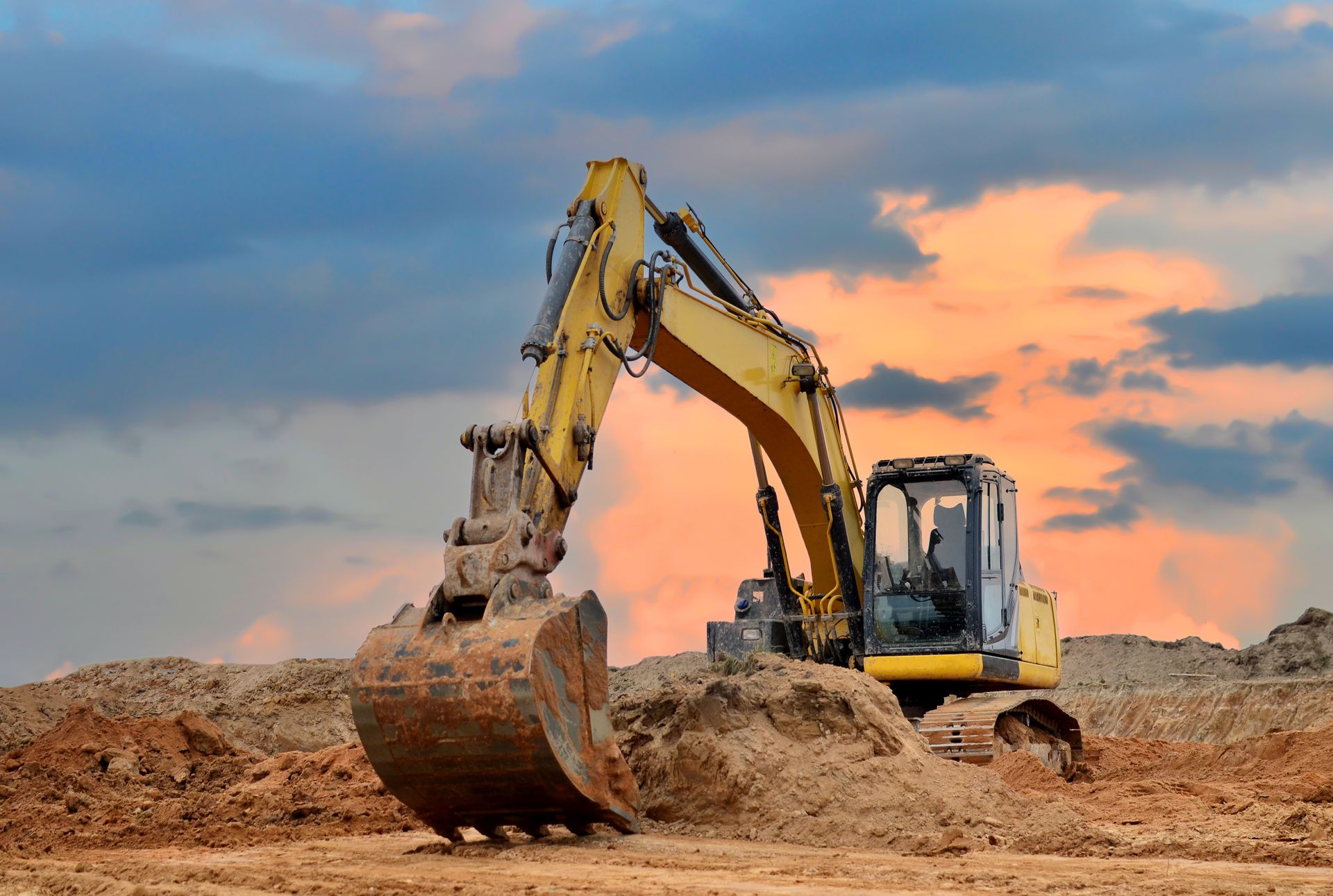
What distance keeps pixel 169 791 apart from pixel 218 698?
28.9 ft

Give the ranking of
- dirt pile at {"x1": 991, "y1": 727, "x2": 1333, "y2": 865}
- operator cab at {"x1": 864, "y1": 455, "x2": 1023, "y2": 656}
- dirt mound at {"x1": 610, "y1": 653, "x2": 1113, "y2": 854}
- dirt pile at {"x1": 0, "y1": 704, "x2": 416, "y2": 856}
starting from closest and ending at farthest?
dirt pile at {"x1": 991, "y1": 727, "x2": 1333, "y2": 865}, dirt mound at {"x1": 610, "y1": 653, "x2": 1113, "y2": 854}, dirt pile at {"x1": 0, "y1": 704, "x2": 416, "y2": 856}, operator cab at {"x1": 864, "y1": 455, "x2": 1023, "y2": 656}

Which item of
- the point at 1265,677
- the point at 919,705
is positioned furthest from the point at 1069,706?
the point at 919,705

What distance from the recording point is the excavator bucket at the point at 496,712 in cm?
740

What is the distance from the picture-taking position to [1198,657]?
24938mm

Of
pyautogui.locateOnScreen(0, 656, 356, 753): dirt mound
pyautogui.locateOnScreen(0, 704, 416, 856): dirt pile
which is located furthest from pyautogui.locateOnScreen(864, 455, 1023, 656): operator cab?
pyautogui.locateOnScreen(0, 656, 356, 753): dirt mound

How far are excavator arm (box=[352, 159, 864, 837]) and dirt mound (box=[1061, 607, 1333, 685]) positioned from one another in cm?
1609

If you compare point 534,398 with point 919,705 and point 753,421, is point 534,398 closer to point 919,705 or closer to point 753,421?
point 753,421

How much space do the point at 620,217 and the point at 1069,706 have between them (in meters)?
15.7

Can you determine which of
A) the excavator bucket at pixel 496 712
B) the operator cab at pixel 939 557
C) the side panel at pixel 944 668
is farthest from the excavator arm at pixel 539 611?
the side panel at pixel 944 668

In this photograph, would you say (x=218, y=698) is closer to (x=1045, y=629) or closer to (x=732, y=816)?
(x=1045, y=629)

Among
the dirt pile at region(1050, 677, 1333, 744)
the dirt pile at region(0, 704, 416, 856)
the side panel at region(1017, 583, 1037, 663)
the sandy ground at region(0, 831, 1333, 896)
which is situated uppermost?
the side panel at region(1017, 583, 1037, 663)

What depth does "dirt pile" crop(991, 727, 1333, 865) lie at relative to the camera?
8.35 meters

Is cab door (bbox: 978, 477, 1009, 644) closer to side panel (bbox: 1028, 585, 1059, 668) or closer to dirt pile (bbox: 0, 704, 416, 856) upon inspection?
side panel (bbox: 1028, 585, 1059, 668)

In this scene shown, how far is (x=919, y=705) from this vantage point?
12.7 metres
